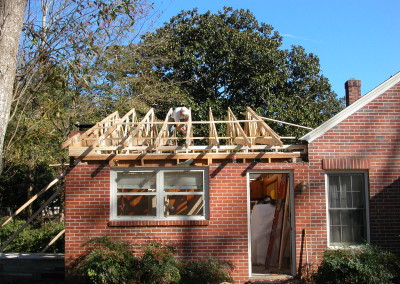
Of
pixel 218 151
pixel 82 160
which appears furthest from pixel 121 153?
pixel 218 151

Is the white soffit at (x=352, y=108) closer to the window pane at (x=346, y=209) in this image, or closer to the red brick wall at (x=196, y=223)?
the red brick wall at (x=196, y=223)

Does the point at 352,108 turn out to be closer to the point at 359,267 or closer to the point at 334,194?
the point at 334,194

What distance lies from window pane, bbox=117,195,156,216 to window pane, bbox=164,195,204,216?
0.34 meters

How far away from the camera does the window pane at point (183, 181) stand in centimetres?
1059

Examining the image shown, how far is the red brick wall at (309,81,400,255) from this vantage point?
10.4 m

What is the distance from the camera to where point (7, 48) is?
7504mm

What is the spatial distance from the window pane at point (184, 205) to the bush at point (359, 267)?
287cm

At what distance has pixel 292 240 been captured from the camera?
1040 centimetres

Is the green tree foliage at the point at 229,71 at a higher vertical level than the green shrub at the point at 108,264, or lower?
higher

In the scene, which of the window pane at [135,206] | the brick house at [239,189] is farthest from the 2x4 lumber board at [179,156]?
the window pane at [135,206]

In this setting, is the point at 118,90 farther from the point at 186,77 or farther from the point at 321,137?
the point at 321,137

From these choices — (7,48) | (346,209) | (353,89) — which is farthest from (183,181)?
(353,89)

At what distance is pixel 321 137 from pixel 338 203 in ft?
5.00

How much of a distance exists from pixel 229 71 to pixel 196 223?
1644 cm
